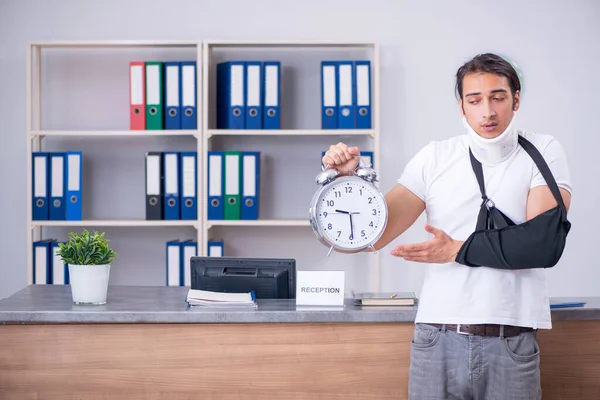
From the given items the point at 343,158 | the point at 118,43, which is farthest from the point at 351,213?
the point at 118,43

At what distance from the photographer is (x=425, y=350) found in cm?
181

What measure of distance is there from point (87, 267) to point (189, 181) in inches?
56.6

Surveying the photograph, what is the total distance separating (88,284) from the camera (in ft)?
7.66

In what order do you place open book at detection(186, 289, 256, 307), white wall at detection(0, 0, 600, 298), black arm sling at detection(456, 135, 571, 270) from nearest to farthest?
black arm sling at detection(456, 135, 571, 270)
open book at detection(186, 289, 256, 307)
white wall at detection(0, 0, 600, 298)

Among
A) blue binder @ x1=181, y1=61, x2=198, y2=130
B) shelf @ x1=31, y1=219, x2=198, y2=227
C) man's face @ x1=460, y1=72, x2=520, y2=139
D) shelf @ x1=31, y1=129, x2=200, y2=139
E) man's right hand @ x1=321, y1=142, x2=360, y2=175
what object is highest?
blue binder @ x1=181, y1=61, x2=198, y2=130

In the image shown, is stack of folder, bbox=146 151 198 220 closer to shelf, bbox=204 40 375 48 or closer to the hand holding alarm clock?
shelf, bbox=204 40 375 48

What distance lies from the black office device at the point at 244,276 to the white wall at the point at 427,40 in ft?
5.34

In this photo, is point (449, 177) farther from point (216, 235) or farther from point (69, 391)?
point (216, 235)

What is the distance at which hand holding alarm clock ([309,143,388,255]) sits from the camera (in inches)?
74.2

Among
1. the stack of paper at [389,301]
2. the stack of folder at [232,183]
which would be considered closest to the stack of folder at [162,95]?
the stack of folder at [232,183]

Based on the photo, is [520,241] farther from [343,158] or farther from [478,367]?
[343,158]

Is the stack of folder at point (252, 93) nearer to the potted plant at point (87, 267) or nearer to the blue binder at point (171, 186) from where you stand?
the blue binder at point (171, 186)

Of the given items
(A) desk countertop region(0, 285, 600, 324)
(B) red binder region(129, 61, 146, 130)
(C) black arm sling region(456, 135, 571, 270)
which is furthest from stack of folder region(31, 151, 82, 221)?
(C) black arm sling region(456, 135, 571, 270)

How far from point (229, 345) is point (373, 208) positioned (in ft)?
2.12
